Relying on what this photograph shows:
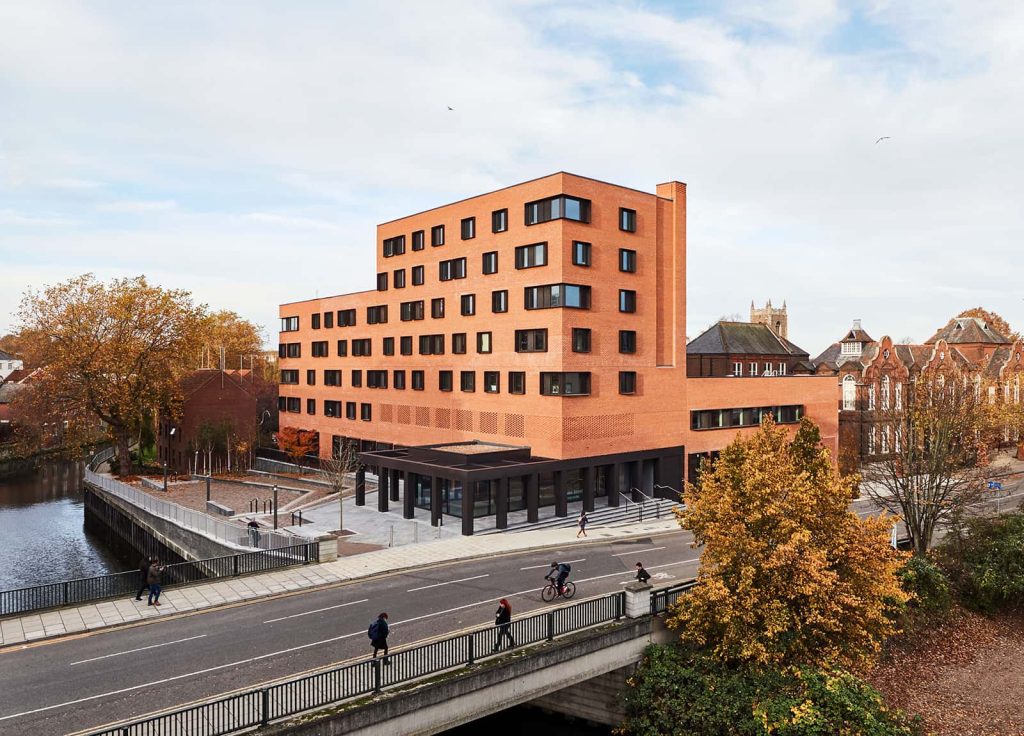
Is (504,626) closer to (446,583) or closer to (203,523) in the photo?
(446,583)

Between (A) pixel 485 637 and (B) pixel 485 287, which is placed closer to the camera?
(A) pixel 485 637

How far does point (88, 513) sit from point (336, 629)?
1902 inches

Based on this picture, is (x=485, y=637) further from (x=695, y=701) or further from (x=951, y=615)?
(x=951, y=615)

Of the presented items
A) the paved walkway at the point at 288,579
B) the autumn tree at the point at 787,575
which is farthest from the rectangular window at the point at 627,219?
the autumn tree at the point at 787,575

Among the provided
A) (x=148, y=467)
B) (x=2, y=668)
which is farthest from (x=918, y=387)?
(x=148, y=467)

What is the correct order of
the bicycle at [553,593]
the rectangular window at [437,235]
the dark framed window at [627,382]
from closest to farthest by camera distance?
the bicycle at [553,593]
the dark framed window at [627,382]
the rectangular window at [437,235]

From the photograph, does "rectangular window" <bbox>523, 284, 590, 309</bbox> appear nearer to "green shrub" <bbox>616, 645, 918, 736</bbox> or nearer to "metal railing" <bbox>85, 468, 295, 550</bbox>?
"metal railing" <bbox>85, 468, 295, 550</bbox>

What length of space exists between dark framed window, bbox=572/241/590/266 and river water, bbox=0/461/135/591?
111 feet

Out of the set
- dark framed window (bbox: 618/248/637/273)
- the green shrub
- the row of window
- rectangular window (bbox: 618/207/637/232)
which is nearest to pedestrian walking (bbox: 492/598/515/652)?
the green shrub

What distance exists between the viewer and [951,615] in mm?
30734

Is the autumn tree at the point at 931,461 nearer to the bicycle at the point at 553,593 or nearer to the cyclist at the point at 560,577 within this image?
the bicycle at the point at 553,593

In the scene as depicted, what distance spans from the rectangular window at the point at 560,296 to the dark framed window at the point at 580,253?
1607 millimetres

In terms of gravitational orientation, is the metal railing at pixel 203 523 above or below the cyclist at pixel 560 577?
below

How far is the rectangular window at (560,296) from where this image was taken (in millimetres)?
43281
